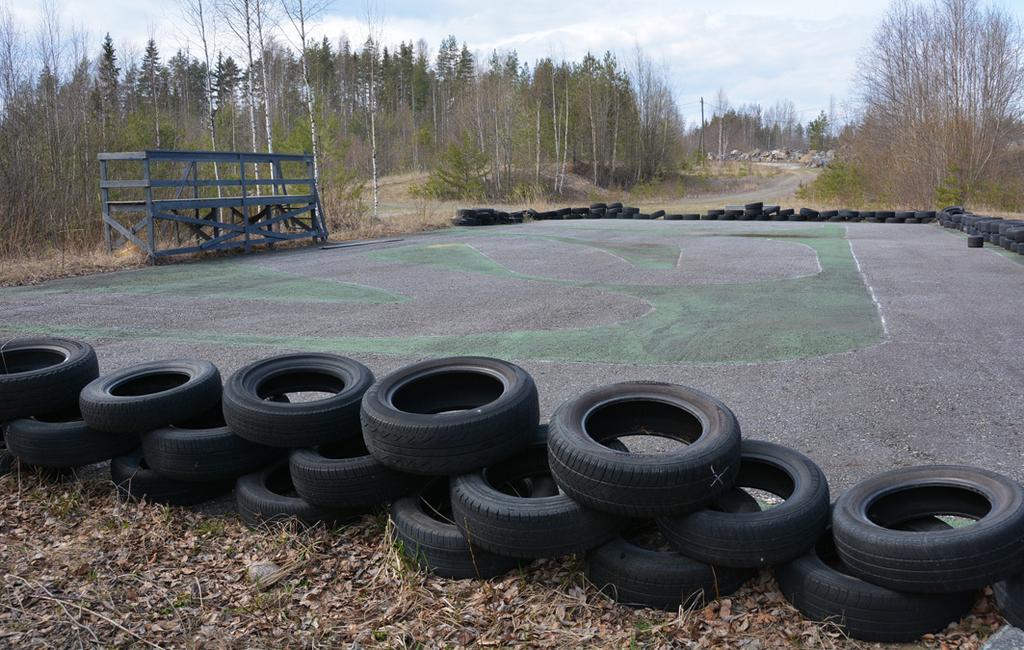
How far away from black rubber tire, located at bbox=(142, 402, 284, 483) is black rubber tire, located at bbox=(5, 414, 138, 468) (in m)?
0.36

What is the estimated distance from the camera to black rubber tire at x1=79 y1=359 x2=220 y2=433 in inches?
162

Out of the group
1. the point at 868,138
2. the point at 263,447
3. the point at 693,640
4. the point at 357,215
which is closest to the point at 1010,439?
the point at 693,640

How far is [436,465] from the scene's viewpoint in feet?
11.2

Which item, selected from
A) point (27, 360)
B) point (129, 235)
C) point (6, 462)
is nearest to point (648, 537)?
point (6, 462)

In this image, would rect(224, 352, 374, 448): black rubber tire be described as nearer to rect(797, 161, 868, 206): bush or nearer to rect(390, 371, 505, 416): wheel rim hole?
rect(390, 371, 505, 416): wheel rim hole

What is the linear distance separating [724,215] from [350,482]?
962 inches

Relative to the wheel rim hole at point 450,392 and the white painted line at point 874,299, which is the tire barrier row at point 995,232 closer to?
the white painted line at point 874,299

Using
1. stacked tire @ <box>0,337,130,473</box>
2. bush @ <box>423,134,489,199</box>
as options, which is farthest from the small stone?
bush @ <box>423,134,489,199</box>

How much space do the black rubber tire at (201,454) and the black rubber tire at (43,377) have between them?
0.85m

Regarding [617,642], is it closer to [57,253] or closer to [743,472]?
[743,472]

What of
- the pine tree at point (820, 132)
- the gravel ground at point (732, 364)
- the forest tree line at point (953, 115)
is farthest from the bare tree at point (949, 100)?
Answer: the pine tree at point (820, 132)

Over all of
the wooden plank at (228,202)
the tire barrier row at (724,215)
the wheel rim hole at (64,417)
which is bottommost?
the wheel rim hole at (64,417)

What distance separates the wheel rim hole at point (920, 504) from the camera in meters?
3.12

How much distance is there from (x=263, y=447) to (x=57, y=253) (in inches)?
500
